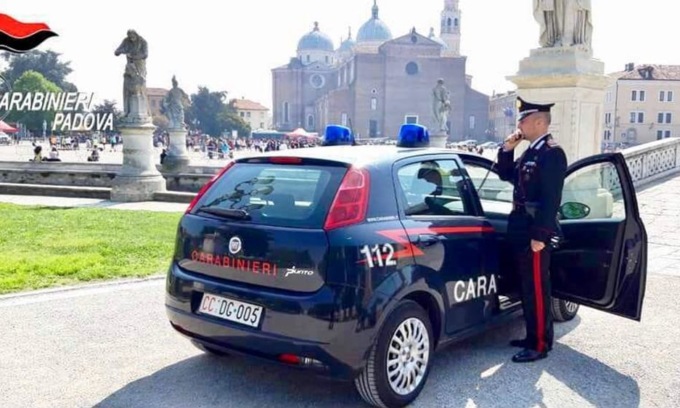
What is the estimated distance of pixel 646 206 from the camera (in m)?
13.1

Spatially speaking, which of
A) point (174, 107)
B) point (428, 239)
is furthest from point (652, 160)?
point (174, 107)

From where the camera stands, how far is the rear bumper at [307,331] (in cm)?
333

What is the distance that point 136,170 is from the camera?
54.8 ft

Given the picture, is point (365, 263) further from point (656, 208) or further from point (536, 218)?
point (656, 208)

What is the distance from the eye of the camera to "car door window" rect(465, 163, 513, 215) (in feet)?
16.4

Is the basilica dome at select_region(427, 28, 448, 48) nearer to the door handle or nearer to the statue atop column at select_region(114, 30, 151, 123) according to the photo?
the statue atop column at select_region(114, 30, 151, 123)

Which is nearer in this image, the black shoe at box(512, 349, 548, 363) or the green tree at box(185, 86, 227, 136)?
the black shoe at box(512, 349, 548, 363)

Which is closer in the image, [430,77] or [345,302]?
[345,302]

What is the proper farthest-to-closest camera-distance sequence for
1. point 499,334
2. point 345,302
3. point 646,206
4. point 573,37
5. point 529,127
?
point 646,206 → point 573,37 → point 499,334 → point 529,127 → point 345,302

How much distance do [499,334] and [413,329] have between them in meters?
1.69

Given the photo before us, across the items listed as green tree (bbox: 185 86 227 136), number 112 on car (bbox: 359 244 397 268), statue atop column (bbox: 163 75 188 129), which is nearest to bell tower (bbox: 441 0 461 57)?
green tree (bbox: 185 86 227 136)

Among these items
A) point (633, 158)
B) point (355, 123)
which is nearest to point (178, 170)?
point (633, 158)

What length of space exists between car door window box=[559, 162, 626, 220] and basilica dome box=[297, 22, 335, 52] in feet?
383

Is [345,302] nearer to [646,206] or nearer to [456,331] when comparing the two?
[456,331]
